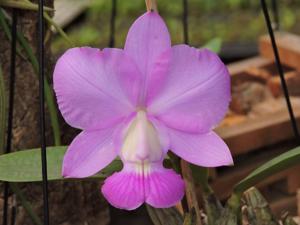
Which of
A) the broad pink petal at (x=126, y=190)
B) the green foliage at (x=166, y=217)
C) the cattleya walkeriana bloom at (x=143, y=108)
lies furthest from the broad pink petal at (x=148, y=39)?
the green foliage at (x=166, y=217)

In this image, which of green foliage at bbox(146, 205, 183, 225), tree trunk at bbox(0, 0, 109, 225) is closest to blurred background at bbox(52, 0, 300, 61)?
tree trunk at bbox(0, 0, 109, 225)

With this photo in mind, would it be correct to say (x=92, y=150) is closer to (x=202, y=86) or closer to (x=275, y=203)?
(x=202, y=86)

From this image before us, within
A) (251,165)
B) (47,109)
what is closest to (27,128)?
(47,109)

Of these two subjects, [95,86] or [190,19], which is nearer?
[95,86]

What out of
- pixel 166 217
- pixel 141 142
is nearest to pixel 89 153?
pixel 141 142

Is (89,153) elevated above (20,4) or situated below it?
below

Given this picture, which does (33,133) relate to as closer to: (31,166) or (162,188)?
(31,166)
